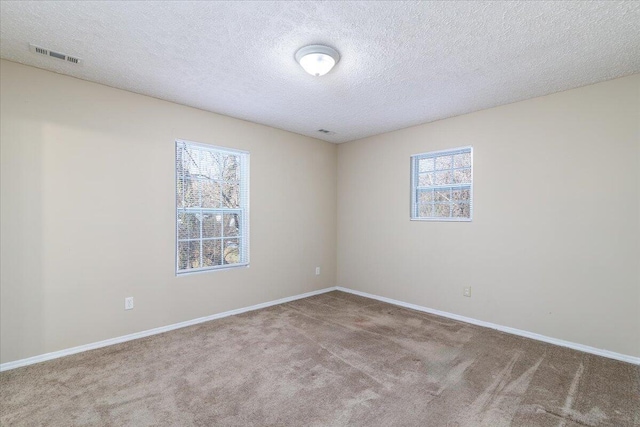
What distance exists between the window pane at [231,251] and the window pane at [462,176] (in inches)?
117

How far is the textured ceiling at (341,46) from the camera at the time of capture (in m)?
1.90

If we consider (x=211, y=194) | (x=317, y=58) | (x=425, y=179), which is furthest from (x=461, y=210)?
(x=211, y=194)

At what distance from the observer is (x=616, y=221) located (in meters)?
2.75

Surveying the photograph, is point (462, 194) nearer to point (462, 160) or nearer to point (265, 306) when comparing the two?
point (462, 160)

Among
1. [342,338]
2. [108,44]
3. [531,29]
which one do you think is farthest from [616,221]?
[108,44]

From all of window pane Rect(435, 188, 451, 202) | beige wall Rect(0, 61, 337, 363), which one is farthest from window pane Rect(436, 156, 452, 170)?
beige wall Rect(0, 61, 337, 363)

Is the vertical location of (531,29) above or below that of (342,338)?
above

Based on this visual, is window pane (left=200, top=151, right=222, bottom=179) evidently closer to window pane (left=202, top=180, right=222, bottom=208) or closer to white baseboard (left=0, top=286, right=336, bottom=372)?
window pane (left=202, top=180, right=222, bottom=208)

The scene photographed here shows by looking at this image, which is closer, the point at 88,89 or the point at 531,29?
the point at 531,29

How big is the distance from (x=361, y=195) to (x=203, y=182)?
7.97ft

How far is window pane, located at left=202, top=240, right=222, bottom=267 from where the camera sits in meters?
3.73

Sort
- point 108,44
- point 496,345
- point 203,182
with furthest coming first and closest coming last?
point 203,182 < point 496,345 < point 108,44

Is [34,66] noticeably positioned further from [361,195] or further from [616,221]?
[616,221]

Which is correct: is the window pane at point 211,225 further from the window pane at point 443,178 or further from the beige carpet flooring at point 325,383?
the window pane at point 443,178
